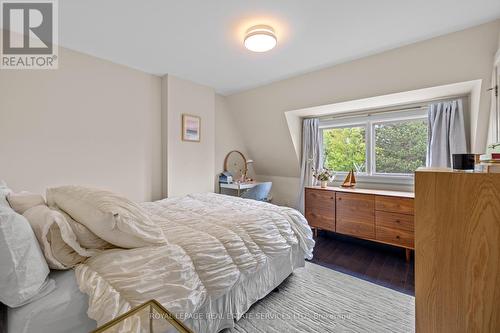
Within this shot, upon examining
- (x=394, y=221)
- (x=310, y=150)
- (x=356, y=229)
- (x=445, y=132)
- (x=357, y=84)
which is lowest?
(x=356, y=229)

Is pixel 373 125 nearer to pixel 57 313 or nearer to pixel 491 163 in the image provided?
pixel 491 163

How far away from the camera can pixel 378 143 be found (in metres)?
3.41

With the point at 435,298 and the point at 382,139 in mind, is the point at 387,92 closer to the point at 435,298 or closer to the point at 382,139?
the point at 382,139

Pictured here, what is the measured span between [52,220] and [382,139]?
378 centimetres

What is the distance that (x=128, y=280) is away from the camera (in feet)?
3.40

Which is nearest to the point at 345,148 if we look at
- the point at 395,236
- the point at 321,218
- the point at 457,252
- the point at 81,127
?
the point at 321,218

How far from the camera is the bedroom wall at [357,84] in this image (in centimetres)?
201

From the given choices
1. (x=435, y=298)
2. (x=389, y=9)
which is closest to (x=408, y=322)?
(x=435, y=298)

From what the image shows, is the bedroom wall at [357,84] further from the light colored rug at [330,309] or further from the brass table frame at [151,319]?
the brass table frame at [151,319]

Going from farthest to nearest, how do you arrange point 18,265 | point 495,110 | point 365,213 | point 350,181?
point 350,181 < point 365,213 < point 495,110 < point 18,265

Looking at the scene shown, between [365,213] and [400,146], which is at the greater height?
[400,146]

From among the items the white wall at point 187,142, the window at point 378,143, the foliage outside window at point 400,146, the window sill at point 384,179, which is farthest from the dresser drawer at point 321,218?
the white wall at point 187,142

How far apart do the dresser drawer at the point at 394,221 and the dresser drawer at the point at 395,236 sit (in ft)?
0.13

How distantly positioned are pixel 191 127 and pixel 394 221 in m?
3.01
